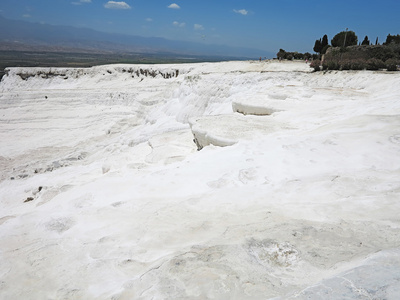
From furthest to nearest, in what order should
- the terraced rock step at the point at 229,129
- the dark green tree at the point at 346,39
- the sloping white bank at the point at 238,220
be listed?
the dark green tree at the point at 346,39 → the terraced rock step at the point at 229,129 → the sloping white bank at the point at 238,220

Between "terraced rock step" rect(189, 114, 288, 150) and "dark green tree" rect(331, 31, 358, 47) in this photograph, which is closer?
"terraced rock step" rect(189, 114, 288, 150)

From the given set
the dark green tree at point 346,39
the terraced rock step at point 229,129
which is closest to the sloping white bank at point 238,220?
the terraced rock step at point 229,129

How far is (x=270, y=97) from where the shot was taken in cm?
1139

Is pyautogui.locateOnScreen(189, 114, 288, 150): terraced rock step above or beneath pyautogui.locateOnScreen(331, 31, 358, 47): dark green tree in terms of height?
beneath

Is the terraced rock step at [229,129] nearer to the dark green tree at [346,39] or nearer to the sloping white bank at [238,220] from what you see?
the sloping white bank at [238,220]

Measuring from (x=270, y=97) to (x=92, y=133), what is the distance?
12.6 meters

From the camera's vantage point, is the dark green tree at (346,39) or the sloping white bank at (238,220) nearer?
the sloping white bank at (238,220)

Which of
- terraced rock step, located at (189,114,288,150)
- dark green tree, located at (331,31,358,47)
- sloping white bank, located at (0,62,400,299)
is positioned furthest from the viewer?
dark green tree, located at (331,31,358,47)

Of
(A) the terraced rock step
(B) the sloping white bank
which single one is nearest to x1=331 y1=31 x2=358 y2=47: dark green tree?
(B) the sloping white bank

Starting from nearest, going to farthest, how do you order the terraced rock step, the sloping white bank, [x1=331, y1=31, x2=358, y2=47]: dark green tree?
the sloping white bank
the terraced rock step
[x1=331, y1=31, x2=358, y2=47]: dark green tree

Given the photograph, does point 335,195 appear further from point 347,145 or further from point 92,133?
point 92,133

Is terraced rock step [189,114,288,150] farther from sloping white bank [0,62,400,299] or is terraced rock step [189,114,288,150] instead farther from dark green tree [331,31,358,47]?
dark green tree [331,31,358,47]

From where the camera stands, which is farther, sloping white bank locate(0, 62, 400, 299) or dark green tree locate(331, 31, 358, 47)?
dark green tree locate(331, 31, 358, 47)

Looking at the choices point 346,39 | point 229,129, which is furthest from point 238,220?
point 346,39
